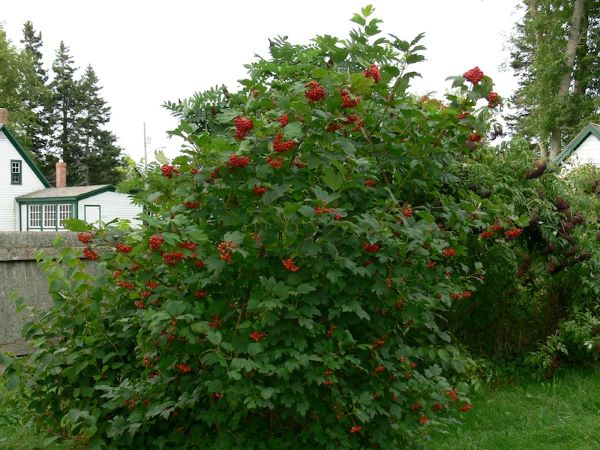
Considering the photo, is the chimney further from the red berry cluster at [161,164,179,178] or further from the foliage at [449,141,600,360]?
the red berry cluster at [161,164,179,178]

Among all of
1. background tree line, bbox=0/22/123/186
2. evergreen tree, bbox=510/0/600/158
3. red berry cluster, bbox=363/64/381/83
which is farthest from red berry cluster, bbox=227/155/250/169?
background tree line, bbox=0/22/123/186

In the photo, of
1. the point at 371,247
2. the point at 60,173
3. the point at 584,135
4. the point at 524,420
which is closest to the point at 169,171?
the point at 371,247

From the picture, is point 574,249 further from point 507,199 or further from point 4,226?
Result: point 4,226

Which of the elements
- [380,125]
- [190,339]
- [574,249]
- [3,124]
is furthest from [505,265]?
[3,124]

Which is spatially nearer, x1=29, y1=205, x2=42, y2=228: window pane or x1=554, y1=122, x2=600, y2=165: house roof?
x1=554, y1=122, x2=600, y2=165: house roof

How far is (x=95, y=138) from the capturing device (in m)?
53.7

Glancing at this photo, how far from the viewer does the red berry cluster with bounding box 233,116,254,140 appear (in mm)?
2828

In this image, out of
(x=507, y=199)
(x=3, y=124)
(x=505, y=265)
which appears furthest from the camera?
(x=3, y=124)

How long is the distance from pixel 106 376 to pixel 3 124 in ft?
117

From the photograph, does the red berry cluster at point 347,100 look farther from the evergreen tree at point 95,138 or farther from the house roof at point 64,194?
the evergreen tree at point 95,138

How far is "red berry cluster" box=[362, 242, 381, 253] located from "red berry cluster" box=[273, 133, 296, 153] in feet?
1.66

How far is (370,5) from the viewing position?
328 centimetres

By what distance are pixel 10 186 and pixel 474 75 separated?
3777cm

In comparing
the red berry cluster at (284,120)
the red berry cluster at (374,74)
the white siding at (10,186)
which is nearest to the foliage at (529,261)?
the red berry cluster at (374,74)
